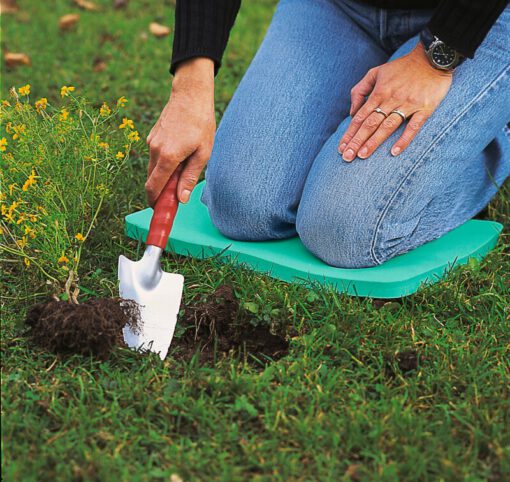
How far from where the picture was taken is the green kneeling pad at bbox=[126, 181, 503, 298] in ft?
6.48

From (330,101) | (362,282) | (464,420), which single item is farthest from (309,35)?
(464,420)

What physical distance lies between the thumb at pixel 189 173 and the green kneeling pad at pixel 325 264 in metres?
0.26

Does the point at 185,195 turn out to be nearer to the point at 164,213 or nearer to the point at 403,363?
the point at 164,213

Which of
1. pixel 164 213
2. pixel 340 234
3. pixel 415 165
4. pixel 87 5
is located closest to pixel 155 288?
pixel 164 213

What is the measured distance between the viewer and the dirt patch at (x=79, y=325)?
1662 mm

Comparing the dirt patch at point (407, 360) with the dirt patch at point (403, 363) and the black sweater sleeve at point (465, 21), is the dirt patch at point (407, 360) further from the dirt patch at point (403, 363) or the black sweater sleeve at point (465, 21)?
the black sweater sleeve at point (465, 21)

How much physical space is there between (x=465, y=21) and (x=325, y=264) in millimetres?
681

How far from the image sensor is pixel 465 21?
1.92 meters

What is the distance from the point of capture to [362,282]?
196cm

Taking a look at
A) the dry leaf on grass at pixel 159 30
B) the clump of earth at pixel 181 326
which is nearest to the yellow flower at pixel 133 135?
the clump of earth at pixel 181 326

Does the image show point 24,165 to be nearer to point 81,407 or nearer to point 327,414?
point 81,407

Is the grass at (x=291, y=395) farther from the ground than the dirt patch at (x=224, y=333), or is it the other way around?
the grass at (x=291, y=395)

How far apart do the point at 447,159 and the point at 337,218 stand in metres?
0.32

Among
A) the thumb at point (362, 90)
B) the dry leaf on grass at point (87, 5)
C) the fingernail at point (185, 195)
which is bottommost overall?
the dry leaf on grass at point (87, 5)
